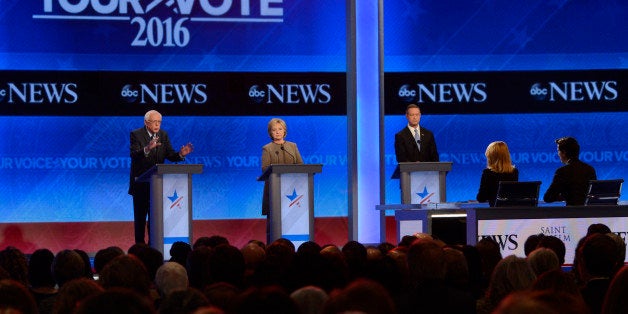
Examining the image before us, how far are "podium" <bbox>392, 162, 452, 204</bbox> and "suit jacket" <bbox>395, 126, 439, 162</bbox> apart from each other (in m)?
0.35

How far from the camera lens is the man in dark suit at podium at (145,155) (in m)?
8.77

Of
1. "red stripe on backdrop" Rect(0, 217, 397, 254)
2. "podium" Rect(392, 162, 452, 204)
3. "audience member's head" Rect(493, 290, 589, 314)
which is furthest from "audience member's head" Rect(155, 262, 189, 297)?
"red stripe on backdrop" Rect(0, 217, 397, 254)

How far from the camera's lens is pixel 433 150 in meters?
9.66

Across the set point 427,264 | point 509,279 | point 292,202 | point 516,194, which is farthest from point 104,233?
point 427,264

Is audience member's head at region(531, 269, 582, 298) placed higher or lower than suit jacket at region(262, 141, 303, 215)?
lower

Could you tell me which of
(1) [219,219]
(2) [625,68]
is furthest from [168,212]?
(2) [625,68]

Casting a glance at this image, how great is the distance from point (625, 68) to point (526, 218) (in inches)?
201

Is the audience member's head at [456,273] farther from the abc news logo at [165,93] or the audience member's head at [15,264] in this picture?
the abc news logo at [165,93]

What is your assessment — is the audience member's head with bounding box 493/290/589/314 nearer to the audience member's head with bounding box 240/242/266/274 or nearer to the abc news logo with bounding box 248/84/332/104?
the audience member's head with bounding box 240/242/266/274

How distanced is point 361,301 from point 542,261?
2.16 m

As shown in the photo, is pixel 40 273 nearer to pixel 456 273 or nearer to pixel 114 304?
pixel 456 273

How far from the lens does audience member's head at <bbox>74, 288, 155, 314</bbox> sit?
2.21m

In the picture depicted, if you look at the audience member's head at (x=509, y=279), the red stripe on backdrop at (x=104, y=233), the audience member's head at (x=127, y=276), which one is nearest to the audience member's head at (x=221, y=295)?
the audience member's head at (x=127, y=276)

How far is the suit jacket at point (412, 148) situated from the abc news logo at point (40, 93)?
3.83 m
